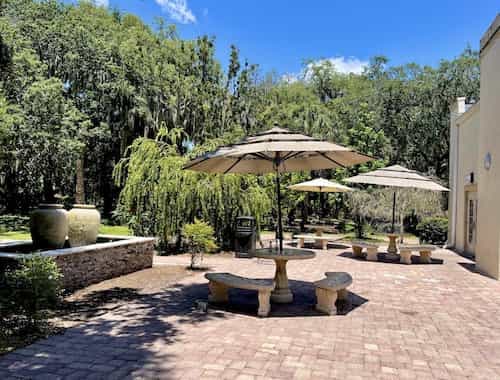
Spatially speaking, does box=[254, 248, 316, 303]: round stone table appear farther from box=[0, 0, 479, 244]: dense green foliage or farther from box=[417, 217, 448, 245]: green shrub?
box=[0, 0, 479, 244]: dense green foliage

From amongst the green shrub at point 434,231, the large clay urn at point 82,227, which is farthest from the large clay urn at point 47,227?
the green shrub at point 434,231

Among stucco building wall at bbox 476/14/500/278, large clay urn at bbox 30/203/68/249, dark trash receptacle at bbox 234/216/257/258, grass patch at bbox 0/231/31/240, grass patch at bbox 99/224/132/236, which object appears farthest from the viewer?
grass patch at bbox 99/224/132/236

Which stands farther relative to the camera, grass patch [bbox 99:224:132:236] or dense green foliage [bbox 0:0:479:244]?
dense green foliage [bbox 0:0:479:244]

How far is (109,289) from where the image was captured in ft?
23.0

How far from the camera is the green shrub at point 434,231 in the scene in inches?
600

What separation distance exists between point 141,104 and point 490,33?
55.2 ft

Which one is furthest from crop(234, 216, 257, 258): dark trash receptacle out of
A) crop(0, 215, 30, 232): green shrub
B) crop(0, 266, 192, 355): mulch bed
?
crop(0, 215, 30, 232): green shrub

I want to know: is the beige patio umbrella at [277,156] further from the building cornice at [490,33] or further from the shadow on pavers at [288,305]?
the building cornice at [490,33]

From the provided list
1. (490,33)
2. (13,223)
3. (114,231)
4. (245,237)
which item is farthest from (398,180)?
(13,223)

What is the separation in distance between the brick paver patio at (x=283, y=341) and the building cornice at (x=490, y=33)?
19.0ft

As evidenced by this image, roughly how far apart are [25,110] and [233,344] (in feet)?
61.8

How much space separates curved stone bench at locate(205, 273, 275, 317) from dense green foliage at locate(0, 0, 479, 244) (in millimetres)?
11626

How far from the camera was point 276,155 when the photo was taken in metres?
6.29

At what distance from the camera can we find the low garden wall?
6574mm
